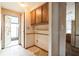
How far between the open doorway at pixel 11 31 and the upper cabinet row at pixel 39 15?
0.23 m

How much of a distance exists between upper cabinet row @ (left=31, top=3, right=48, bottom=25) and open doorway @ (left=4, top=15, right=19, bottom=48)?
0.74 feet

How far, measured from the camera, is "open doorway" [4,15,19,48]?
1.13 metres

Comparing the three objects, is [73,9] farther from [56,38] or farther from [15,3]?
[15,3]

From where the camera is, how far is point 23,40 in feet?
3.81

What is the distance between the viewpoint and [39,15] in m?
1.18

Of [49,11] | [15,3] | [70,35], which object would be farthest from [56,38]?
[15,3]

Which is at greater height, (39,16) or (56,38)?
(39,16)

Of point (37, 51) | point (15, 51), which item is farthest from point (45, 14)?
point (15, 51)

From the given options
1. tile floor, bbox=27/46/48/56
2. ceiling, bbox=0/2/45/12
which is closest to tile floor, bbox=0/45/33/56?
tile floor, bbox=27/46/48/56

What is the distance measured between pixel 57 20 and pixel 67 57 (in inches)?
17.3

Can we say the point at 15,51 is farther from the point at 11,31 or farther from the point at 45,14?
the point at 45,14

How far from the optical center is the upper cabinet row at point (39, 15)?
3.61 ft

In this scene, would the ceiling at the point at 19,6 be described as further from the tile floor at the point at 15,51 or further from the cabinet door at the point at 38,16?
the tile floor at the point at 15,51

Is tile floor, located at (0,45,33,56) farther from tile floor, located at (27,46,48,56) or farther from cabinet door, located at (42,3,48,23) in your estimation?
cabinet door, located at (42,3,48,23)
